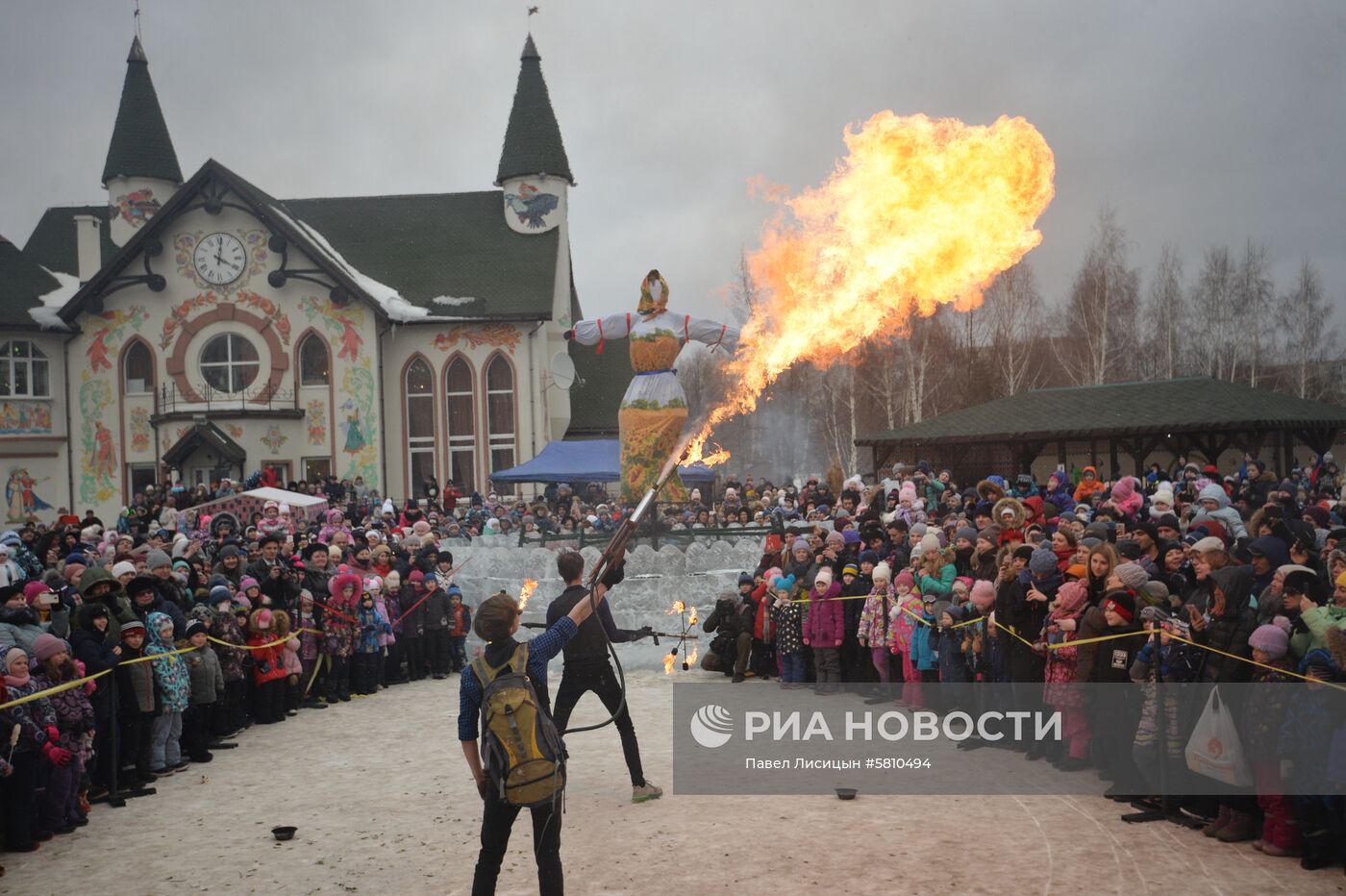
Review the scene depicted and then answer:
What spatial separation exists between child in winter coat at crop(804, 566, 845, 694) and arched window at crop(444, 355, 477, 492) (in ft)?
82.1

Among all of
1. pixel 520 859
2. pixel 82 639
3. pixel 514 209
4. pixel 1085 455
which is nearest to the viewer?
pixel 520 859

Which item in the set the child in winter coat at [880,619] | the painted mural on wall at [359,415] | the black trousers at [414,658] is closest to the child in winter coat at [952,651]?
the child in winter coat at [880,619]

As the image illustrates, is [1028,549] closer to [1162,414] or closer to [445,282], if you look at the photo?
[1162,414]

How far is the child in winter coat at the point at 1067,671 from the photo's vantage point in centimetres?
951

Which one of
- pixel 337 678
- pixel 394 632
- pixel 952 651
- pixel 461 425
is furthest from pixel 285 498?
Answer: pixel 952 651

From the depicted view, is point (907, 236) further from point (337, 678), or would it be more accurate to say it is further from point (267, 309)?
point (267, 309)

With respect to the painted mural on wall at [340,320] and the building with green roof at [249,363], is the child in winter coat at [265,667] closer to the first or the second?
the building with green roof at [249,363]

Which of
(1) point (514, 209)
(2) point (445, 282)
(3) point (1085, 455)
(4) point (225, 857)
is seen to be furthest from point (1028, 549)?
(1) point (514, 209)

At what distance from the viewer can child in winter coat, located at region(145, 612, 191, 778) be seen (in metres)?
10.8

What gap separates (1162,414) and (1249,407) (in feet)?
6.81

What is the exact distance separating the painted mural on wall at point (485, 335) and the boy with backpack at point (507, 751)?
3164 cm

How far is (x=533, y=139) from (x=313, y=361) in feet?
36.2

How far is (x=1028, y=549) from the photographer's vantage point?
426 inches

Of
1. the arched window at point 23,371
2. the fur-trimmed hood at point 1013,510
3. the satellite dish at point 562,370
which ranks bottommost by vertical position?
the fur-trimmed hood at point 1013,510
